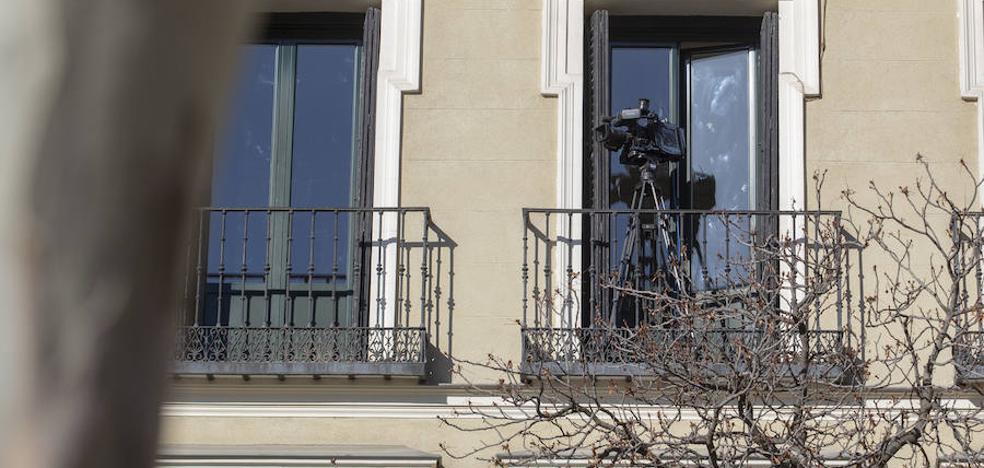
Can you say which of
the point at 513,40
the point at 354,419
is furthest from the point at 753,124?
the point at 354,419

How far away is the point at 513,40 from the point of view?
10547 mm

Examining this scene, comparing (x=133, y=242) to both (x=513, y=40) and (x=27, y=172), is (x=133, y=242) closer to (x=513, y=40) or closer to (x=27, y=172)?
(x=27, y=172)

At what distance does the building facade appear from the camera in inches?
390

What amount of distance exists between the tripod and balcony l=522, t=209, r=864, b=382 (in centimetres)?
1

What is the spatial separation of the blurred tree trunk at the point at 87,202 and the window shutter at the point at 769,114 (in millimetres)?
9767

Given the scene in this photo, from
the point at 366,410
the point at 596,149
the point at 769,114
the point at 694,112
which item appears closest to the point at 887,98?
the point at 769,114

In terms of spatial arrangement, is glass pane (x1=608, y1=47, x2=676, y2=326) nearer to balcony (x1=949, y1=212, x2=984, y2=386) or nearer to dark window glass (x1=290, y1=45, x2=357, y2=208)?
dark window glass (x1=290, y1=45, x2=357, y2=208)

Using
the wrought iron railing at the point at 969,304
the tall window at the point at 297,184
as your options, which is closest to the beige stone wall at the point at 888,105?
the wrought iron railing at the point at 969,304

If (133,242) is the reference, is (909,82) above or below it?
above

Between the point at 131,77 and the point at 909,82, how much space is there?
996 cm

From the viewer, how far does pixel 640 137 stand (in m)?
10.4

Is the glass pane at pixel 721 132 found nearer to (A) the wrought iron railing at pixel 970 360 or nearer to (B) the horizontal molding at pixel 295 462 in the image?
(A) the wrought iron railing at pixel 970 360

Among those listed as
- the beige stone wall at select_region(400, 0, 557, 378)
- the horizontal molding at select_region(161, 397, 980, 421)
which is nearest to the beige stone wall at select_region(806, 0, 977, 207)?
the horizontal molding at select_region(161, 397, 980, 421)

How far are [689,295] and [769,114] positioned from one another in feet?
5.07
